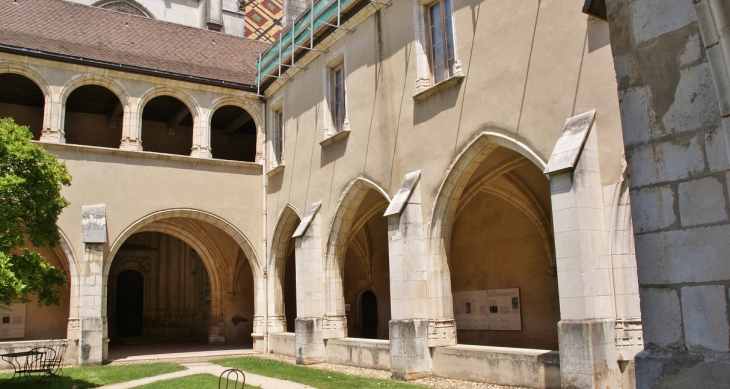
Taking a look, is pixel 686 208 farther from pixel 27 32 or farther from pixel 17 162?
pixel 27 32

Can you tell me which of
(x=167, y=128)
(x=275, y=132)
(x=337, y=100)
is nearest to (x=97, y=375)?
(x=337, y=100)

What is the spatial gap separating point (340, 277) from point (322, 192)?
1.93 meters

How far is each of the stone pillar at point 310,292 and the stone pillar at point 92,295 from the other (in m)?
4.22

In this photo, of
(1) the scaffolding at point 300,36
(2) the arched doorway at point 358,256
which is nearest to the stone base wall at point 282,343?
(2) the arched doorway at point 358,256

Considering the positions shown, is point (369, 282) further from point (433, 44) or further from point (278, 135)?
point (433, 44)

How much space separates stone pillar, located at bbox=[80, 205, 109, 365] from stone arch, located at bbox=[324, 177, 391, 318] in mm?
4959

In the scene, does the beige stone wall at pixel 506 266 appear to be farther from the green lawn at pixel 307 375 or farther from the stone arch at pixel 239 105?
the stone arch at pixel 239 105

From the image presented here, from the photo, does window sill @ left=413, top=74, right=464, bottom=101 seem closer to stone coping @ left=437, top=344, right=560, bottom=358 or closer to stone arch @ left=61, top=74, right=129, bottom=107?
stone coping @ left=437, top=344, right=560, bottom=358

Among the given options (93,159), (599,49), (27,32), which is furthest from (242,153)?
(599,49)

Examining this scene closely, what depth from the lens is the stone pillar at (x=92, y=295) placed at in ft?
45.5

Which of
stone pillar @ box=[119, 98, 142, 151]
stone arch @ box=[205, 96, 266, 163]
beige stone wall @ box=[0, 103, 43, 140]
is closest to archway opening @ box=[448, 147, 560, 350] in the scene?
stone arch @ box=[205, 96, 266, 163]

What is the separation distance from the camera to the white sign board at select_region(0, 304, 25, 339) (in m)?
15.9

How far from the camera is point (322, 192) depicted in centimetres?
1444

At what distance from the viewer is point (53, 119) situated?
14.8m
